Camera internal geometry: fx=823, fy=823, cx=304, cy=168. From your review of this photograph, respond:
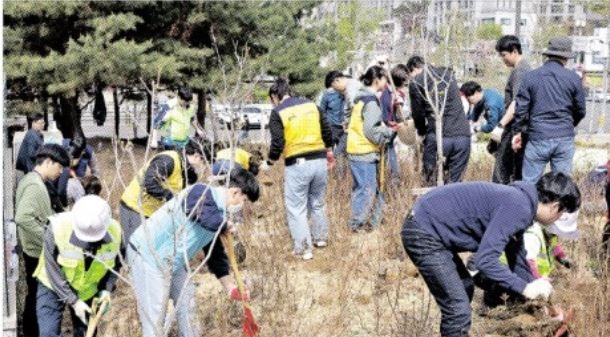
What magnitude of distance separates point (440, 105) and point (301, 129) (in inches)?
51.5

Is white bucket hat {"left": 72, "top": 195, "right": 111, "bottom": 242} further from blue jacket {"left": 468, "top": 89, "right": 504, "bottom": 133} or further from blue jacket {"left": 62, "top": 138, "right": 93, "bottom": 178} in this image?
blue jacket {"left": 468, "top": 89, "right": 504, "bottom": 133}

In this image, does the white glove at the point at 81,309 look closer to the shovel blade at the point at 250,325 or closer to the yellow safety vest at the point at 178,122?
the shovel blade at the point at 250,325

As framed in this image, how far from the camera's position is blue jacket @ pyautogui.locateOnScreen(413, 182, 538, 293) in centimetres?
327

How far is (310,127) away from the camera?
585 centimetres

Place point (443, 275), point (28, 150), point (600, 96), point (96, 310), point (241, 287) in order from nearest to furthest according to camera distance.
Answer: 1. point (443, 275)
2. point (96, 310)
3. point (241, 287)
4. point (28, 150)
5. point (600, 96)

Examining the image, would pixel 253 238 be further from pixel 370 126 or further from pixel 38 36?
pixel 38 36

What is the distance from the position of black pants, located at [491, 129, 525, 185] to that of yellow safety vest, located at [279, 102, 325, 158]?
1.34 m

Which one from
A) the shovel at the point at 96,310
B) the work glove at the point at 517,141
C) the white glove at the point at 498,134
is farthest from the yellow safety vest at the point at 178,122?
the shovel at the point at 96,310

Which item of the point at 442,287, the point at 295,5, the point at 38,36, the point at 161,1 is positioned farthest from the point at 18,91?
the point at 442,287

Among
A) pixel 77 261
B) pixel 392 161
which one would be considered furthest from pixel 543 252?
pixel 392 161

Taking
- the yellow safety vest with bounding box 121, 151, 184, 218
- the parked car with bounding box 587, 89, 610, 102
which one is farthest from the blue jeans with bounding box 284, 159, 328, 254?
the parked car with bounding box 587, 89, 610, 102

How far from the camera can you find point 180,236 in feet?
11.6

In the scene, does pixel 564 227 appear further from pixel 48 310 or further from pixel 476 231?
pixel 48 310

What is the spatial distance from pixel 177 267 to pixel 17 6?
407 inches
